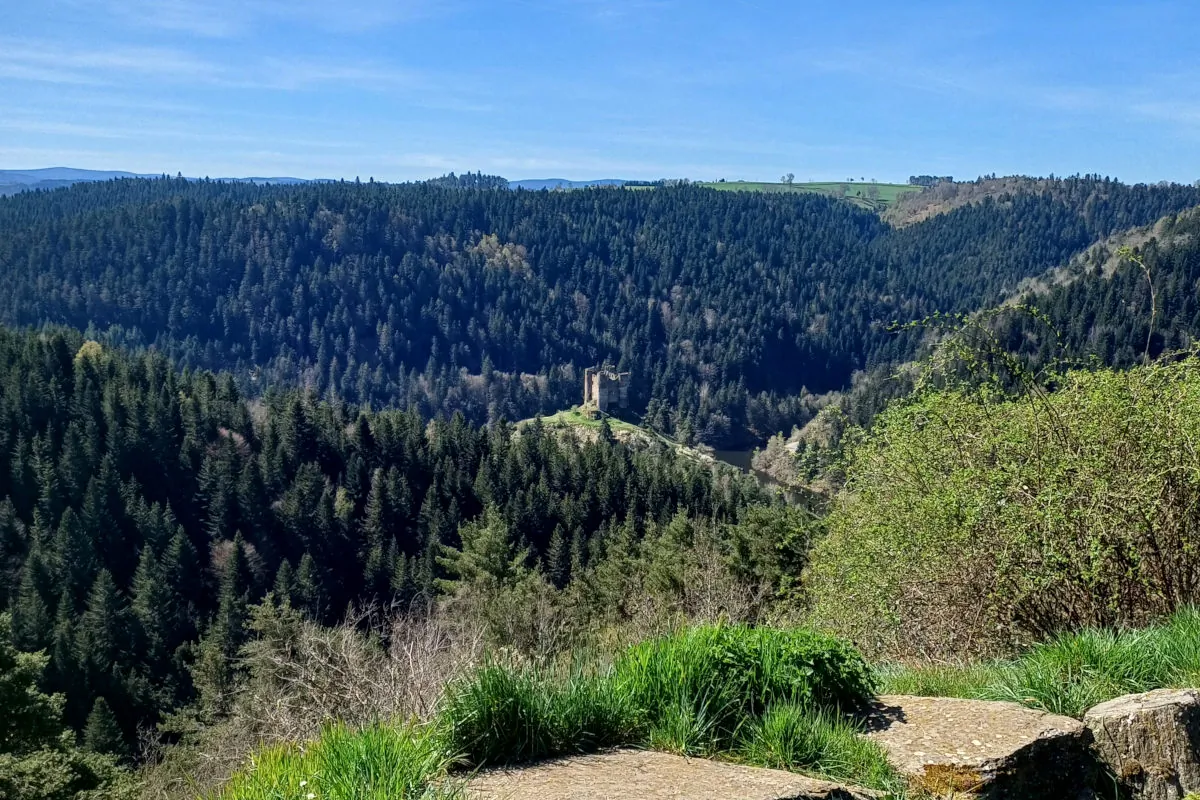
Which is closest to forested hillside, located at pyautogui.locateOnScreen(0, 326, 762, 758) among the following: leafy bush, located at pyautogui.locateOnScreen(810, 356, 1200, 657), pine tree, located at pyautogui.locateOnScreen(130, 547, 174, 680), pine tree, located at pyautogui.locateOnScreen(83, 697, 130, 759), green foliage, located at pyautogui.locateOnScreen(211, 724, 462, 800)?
pine tree, located at pyautogui.locateOnScreen(130, 547, 174, 680)

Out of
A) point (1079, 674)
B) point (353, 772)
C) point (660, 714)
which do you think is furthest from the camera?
point (1079, 674)

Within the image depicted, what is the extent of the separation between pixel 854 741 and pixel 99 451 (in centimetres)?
8030

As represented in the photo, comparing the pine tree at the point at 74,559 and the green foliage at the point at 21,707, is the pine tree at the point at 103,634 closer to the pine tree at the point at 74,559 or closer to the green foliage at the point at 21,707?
the pine tree at the point at 74,559

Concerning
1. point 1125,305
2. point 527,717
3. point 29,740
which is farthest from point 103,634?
point 1125,305

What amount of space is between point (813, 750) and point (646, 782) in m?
0.99

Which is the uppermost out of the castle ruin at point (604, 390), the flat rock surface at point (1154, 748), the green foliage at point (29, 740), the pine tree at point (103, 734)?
the flat rock surface at point (1154, 748)

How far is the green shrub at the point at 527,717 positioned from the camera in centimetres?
457

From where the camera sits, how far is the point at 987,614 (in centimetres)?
919

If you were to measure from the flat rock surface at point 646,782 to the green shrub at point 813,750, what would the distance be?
0.16m

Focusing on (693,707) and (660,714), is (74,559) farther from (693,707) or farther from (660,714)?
(693,707)

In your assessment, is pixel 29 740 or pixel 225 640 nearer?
pixel 29 740

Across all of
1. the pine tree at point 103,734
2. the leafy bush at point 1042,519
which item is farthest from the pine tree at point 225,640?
the leafy bush at point 1042,519

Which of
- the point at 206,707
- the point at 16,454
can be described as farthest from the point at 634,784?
the point at 16,454

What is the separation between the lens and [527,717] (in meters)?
4.66
